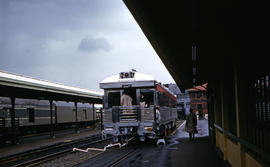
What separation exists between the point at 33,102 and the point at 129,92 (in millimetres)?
16332

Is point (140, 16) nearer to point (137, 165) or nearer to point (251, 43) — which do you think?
point (251, 43)

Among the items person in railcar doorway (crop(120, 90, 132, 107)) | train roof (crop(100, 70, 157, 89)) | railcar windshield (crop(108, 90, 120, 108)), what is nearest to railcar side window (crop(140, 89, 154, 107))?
train roof (crop(100, 70, 157, 89))

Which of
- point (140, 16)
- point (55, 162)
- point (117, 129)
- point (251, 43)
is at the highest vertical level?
point (140, 16)

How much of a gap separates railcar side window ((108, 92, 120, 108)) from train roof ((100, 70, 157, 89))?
42 cm

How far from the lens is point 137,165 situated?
10.2m

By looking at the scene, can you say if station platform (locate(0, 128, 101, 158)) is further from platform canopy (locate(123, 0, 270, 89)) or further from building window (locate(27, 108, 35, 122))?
platform canopy (locate(123, 0, 270, 89))

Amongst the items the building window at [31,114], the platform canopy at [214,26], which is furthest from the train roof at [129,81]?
the building window at [31,114]

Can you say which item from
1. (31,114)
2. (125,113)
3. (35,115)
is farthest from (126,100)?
(35,115)

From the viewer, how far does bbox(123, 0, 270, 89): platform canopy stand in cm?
459

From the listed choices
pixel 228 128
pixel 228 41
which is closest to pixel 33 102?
pixel 228 128

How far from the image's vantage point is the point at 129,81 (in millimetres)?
15891

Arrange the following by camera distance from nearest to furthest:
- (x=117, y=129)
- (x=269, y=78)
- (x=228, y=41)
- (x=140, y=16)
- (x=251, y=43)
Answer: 1. (x=269, y=78)
2. (x=251, y=43)
3. (x=140, y=16)
4. (x=228, y=41)
5. (x=117, y=129)

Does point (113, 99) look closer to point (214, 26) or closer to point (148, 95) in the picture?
point (148, 95)

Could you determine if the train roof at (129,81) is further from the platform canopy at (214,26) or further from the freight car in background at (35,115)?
the freight car in background at (35,115)
